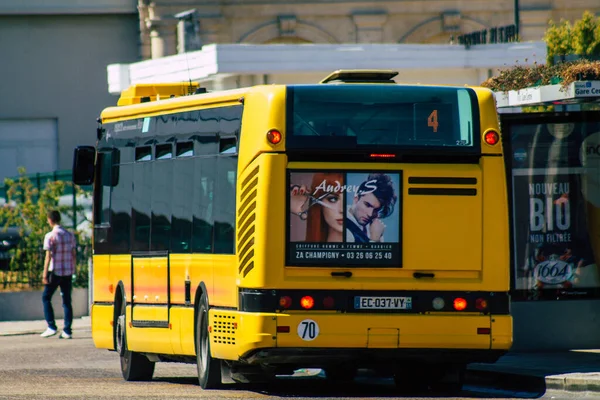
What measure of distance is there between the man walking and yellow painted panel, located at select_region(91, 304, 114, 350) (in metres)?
5.56

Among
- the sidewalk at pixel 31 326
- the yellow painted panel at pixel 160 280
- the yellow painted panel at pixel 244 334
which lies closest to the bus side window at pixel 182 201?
the yellow painted panel at pixel 160 280

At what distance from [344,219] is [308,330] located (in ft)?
3.20

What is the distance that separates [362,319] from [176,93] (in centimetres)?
628

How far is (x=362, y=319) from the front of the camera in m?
14.9

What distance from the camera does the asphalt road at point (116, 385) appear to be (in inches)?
602

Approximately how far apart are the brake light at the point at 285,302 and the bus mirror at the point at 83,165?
4878 millimetres

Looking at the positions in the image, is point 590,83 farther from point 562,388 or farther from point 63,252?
point 63,252

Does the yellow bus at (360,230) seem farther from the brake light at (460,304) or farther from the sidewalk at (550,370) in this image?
the sidewalk at (550,370)

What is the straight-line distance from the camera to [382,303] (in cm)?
1491

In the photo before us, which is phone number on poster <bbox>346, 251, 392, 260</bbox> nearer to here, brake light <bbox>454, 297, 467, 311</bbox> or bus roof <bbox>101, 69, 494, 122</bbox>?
brake light <bbox>454, 297, 467, 311</bbox>

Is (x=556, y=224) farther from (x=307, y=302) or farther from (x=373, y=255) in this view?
(x=307, y=302)

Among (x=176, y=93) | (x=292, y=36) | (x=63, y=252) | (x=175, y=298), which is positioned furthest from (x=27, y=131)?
(x=175, y=298)

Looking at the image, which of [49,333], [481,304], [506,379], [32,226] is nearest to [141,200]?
[506,379]

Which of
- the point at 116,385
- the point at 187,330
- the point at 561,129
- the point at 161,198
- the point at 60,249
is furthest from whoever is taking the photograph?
the point at 60,249
